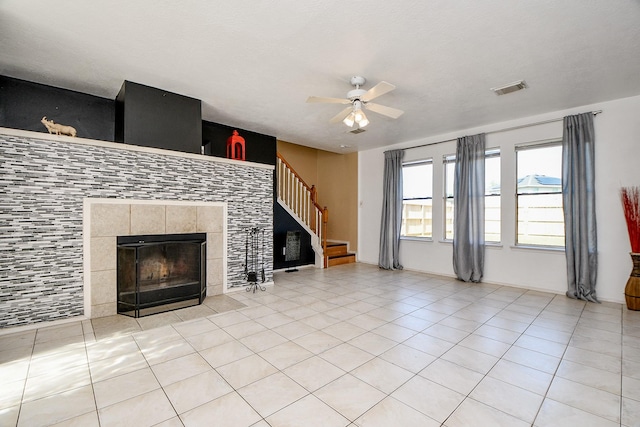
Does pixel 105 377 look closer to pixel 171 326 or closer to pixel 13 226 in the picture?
pixel 171 326

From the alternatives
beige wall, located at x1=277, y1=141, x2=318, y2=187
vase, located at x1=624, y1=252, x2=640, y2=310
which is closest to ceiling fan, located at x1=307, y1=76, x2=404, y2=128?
vase, located at x1=624, y1=252, x2=640, y2=310

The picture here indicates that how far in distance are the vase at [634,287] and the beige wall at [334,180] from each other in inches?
198

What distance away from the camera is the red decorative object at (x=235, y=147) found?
194 inches

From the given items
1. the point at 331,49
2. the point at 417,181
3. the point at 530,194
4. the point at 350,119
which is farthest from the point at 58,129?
the point at 530,194

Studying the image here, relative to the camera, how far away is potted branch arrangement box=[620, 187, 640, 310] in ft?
12.7

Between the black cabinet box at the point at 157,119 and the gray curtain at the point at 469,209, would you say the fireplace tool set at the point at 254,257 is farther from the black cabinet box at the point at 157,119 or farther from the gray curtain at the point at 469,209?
the gray curtain at the point at 469,209

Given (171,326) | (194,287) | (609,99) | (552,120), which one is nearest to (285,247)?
(194,287)

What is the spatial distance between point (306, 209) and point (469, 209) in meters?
3.52

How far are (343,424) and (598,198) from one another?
5.07 metres

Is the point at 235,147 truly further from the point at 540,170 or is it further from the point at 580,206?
the point at 580,206

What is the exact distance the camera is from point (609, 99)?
419 centimetres

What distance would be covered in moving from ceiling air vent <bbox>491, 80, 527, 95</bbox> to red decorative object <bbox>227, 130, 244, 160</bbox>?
3.92 meters

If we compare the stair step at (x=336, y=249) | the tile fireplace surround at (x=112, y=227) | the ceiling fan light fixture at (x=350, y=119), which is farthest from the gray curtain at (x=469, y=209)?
the tile fireplace surround at (x=112, y=227)

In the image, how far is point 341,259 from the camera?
24.4 ft
